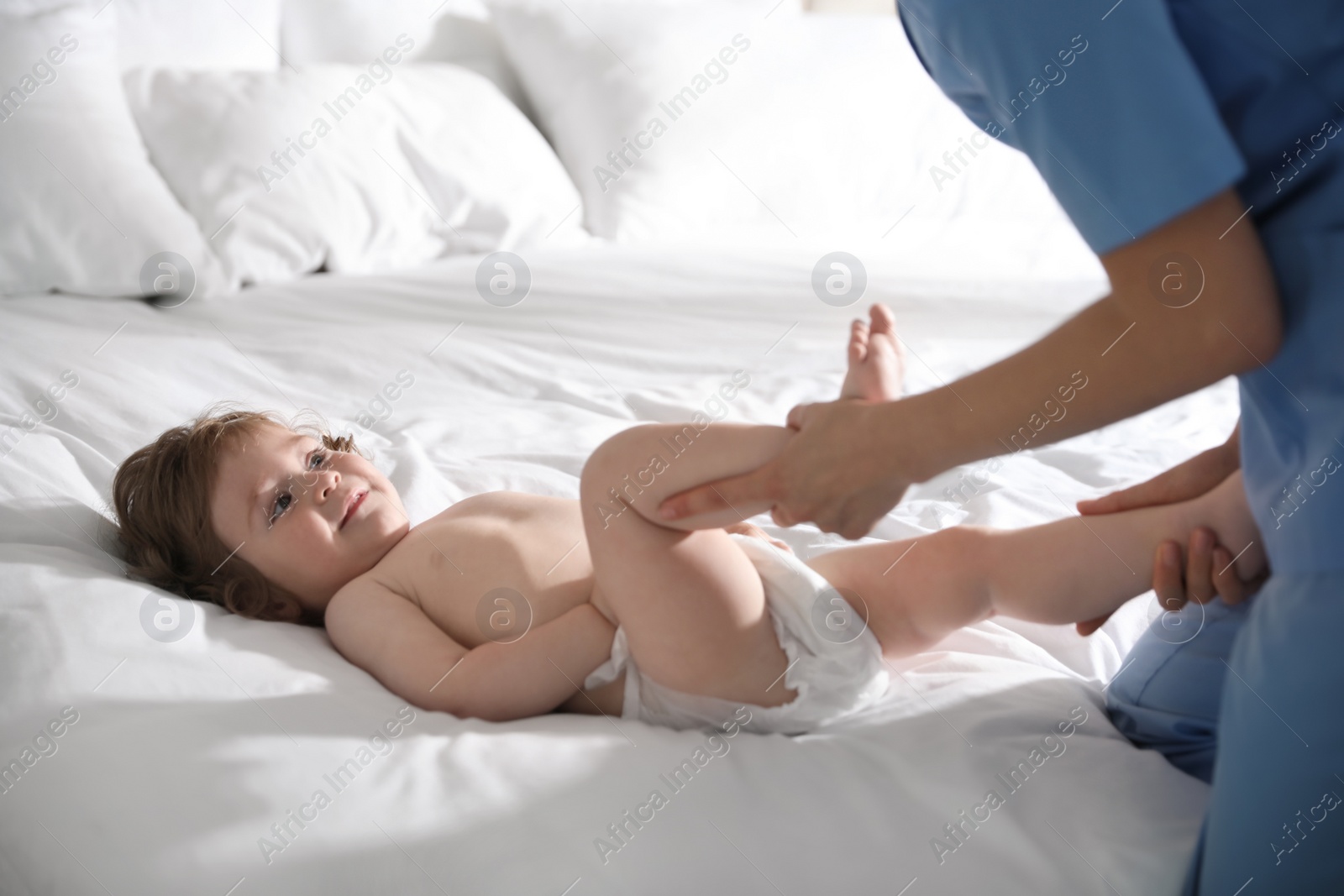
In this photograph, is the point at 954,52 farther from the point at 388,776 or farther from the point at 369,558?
the point at 369,558

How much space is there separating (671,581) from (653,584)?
0.05 feet

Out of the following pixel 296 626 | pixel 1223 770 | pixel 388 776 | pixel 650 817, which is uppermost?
pixel 1223 770

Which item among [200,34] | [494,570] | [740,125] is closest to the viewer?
[494,570]

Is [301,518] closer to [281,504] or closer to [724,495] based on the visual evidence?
[281,504]

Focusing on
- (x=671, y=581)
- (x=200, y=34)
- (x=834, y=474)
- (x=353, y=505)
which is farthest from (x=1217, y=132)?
(x=200, y=34)

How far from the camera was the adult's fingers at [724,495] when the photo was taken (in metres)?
0.75

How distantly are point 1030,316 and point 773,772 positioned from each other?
1.32 metres

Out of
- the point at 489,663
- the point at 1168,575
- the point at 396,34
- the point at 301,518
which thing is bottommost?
the point at 301,518

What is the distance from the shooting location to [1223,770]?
1.98 ft

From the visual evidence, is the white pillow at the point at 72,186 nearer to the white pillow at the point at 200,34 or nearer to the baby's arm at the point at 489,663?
the white pillow at the point at 200,34

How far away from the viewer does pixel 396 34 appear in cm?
241

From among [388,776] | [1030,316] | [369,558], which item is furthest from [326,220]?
[388,776]

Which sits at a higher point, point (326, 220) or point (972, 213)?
point (972, 213)

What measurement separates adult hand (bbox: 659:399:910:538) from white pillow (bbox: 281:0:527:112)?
1858 mm
